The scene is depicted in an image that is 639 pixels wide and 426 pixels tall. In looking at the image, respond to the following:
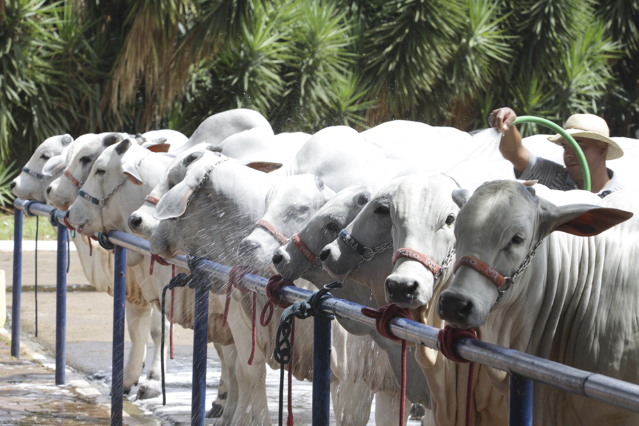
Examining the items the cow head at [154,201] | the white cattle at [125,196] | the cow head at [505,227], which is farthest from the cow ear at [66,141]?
the cow head at [505,227]

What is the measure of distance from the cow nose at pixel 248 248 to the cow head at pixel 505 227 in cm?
128

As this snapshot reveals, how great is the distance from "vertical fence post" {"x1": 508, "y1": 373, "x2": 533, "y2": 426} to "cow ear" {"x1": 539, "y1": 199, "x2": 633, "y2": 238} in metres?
0.56

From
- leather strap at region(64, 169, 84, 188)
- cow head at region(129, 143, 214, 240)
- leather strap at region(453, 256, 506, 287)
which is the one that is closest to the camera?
leather strap at region(453, 256, 506, 287)

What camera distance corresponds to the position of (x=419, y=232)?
2416 millimetres

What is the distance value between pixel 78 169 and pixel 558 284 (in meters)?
4.16

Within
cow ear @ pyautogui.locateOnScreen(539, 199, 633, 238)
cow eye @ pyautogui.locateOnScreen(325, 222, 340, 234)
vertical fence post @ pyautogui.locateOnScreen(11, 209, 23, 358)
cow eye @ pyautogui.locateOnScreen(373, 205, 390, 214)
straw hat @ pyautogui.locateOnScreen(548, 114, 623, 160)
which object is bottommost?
vertical fence post @ pyautogui.locateOnScreen(11, 209, 23, 358)

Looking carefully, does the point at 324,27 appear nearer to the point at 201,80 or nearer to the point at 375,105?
the point at 375,105

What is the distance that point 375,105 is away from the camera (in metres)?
12.4

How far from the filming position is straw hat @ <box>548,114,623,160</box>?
384cm

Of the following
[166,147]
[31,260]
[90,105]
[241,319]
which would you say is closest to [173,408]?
[241,319]

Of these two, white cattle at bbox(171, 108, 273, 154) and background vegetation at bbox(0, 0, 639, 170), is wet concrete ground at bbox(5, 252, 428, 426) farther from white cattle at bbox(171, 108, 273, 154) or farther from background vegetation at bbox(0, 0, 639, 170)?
background vegetation at bbox(0, 0, 639, 170)

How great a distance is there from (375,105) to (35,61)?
5.79 m

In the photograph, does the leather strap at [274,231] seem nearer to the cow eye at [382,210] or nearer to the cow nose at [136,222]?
the cow eye at [382,210]

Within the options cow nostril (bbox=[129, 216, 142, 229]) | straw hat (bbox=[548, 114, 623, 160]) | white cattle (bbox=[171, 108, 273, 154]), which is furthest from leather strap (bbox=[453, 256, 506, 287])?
white cattle (bbox=[171, 108, 273, 154])
